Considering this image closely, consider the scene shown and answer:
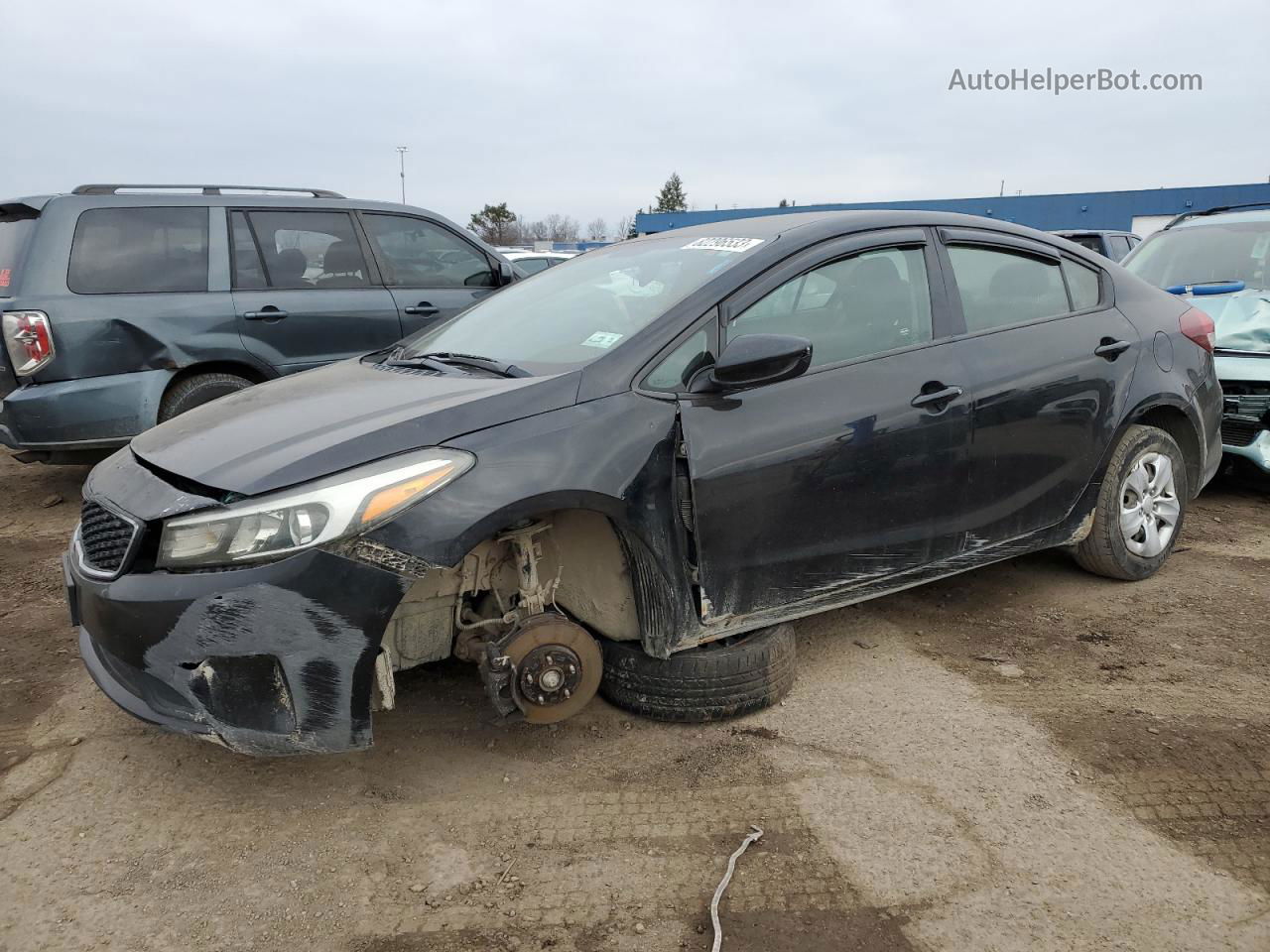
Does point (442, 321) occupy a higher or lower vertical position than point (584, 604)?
higher

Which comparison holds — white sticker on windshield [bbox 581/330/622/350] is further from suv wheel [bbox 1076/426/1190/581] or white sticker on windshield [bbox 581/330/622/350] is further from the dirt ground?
suv wheel [bbox 1076/426/1190/581]

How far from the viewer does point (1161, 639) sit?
354 centimetres

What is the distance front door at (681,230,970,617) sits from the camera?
2686 millimetres

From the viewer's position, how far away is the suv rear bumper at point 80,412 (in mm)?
4793

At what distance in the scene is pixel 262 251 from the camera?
5.66m

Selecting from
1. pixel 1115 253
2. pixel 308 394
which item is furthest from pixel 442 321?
pixel 1115 253

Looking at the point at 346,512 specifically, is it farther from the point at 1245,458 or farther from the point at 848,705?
the point at 1245,458

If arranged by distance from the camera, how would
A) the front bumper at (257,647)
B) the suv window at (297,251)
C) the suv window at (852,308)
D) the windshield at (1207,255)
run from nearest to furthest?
the front bumper at (257,647), the suv window at (852,308), the suv window at (297,251), the windshield at (1207,255)

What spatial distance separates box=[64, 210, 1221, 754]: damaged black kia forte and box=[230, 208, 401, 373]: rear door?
7.80ft

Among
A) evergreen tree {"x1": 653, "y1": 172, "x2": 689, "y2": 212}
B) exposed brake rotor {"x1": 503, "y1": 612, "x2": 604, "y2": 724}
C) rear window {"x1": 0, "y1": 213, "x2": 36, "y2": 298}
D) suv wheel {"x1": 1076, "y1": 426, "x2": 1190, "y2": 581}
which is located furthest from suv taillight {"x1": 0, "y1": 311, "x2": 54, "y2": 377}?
evergreen tree {"x1": 653, "y1": 172, "x2": 689, "y2": 212}

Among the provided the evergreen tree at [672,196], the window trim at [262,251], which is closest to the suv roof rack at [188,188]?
the window trim at [262,251]

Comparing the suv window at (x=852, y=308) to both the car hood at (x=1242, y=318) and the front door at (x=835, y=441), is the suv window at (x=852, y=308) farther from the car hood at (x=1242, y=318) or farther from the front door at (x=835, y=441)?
the car hood at (x=1242, y=318)

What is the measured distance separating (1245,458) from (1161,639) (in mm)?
2372

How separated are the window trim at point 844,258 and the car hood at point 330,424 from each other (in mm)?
609
